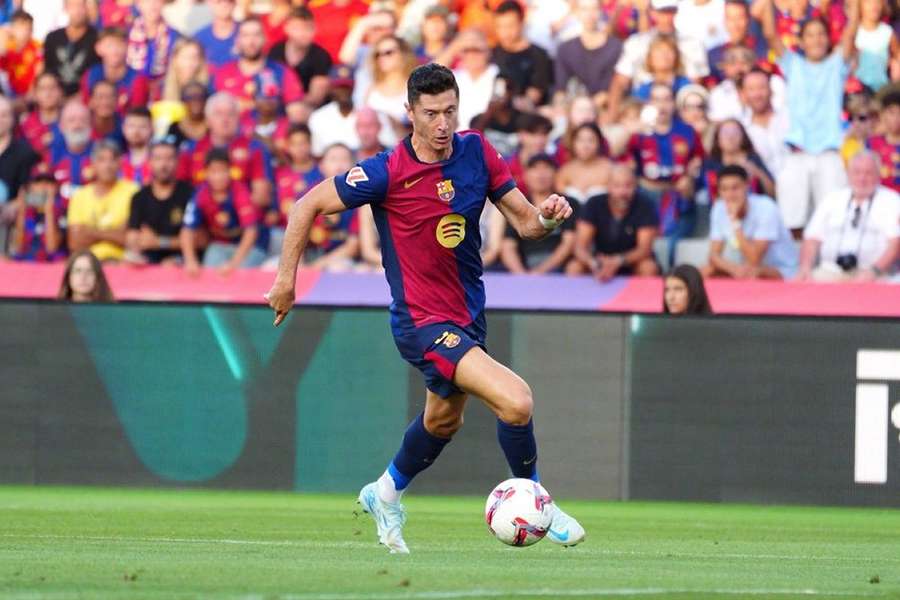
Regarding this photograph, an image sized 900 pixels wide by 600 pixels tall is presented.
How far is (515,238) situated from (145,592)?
35.1 feet

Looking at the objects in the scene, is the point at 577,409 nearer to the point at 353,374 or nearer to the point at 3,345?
the point at 353,374

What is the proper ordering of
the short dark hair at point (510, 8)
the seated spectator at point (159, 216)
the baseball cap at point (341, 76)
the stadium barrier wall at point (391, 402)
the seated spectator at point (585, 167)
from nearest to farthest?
the stadium barrier wall at point (391, 402), the seated spectator at point (585, 167), the seated spectator at point (159, 216), the short dark hair at point (510, 8), the baseball cap at point (341, 76)

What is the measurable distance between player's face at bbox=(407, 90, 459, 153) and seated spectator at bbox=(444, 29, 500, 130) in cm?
892

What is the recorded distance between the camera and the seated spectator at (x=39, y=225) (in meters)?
17.8

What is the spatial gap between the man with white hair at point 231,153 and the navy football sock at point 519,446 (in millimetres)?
8744

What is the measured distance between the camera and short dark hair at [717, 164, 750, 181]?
53.4 feet

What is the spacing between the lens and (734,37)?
1756 cm

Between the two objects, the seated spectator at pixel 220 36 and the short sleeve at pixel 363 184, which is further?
the seated spectator at pixel 220 36

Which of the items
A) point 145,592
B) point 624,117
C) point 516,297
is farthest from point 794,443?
point 145,592

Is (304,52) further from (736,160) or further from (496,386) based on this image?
(496,386)

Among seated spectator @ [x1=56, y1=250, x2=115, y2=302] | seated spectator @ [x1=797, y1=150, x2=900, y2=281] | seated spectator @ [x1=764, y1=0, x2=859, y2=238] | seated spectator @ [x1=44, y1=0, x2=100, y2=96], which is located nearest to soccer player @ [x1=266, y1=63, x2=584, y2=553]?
seated spectator @ [x1=56, y1=250, x2=115, y2=302]

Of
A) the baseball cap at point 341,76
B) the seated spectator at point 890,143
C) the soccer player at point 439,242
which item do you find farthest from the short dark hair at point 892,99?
the soccer player at point 439,242

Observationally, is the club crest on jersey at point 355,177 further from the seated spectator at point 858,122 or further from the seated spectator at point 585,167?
the seated spectator at point 858,122

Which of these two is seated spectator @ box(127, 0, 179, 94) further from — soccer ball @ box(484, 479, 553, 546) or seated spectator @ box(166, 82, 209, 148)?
soccer ball @ box(484, 479, 553, 546)
